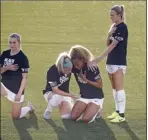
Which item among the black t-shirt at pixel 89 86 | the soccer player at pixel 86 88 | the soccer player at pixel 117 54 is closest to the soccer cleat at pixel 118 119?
the soccer player at pixel 117 54

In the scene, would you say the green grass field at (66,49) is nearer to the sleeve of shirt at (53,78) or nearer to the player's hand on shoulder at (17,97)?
the player's hand on shoulder at (17,97)

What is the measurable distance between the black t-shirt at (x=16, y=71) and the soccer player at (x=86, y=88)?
0.67 metres

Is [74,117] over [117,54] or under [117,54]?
under

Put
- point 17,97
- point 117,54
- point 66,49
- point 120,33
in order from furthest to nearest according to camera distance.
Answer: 1. point 66,49
2. point 17,97
3. point 117,54
4. point 120,33

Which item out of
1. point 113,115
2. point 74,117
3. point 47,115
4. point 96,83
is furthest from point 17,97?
point 113,115

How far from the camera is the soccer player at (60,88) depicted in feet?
23.0

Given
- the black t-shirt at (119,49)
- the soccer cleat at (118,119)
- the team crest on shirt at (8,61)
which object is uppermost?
the black t-shirt at (119,49)

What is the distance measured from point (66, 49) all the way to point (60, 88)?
4157mm

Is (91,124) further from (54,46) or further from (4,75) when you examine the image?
(54,46)

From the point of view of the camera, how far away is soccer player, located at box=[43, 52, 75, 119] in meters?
7.02

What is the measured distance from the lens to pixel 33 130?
21.9 ft

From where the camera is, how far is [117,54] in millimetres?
7035

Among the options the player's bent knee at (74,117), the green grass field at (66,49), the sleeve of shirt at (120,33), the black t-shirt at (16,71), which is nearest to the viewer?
the green grass field at (66,49)

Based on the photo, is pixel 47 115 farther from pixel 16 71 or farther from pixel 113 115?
pixel 113 115
